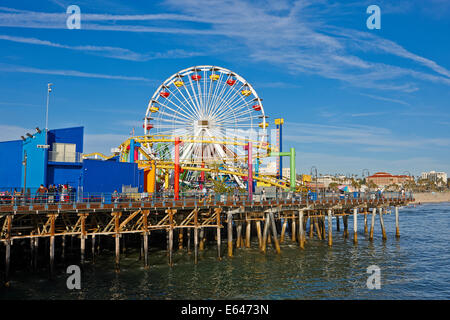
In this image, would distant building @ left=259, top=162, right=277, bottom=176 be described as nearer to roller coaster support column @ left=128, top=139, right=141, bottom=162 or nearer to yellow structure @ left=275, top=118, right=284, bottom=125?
yellow structure @ left=275, top=118, right=284, bottom=125

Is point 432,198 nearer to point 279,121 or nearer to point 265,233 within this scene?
point 279,121

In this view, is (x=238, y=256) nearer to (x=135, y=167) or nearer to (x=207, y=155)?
(x=135, y=167)

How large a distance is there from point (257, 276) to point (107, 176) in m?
16.9

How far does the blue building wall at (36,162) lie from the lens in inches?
1379

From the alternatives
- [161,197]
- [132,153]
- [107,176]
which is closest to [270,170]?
[132,153]

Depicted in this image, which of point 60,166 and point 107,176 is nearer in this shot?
point 60,166

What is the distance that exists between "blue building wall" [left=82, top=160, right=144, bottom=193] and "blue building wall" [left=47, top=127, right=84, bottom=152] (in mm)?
3155

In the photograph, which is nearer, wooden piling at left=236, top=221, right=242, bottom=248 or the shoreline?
wooden piling at left=236, top=221, right=242, bottom=248

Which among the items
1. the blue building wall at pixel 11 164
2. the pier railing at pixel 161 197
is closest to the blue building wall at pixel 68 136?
the blue building wall at pixel 11 164

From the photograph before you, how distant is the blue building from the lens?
3528cm

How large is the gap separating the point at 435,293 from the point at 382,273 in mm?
4685

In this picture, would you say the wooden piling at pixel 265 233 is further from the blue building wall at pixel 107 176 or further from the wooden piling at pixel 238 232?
the blue building wall at pixel 107 176

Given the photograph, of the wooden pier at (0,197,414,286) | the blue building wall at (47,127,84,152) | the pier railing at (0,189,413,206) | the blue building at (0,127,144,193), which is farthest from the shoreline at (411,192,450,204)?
the blue building wall at (47,127,84,152)

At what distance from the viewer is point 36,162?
3575 cm
